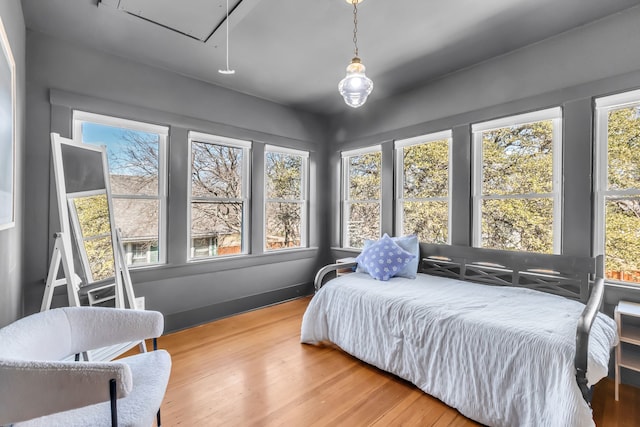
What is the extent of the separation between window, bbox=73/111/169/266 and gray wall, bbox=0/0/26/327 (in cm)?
53

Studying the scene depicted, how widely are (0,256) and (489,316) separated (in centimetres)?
279

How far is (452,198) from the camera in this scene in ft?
10.1

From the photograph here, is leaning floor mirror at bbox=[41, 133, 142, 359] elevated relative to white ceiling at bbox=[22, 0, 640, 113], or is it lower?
lower

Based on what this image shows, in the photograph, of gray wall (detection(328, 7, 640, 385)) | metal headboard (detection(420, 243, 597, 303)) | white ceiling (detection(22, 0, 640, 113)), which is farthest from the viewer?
metal headboard (detection(420, 243, 597, 303))

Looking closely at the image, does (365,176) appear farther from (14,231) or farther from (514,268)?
(14,231)

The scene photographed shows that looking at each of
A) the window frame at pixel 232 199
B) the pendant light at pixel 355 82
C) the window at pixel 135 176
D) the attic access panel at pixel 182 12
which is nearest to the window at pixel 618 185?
the pendant light at pixel 355 82

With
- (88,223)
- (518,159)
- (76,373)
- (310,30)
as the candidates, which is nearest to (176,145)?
(88,223)

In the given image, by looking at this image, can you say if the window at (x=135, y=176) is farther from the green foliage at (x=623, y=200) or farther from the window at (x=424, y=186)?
the green foliage at (x=623, y=200)

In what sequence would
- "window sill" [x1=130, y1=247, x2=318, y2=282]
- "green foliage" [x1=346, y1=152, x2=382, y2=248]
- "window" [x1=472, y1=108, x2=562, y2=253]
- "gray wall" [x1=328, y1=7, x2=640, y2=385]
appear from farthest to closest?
"green foliage" [x1=346, y1=152, x2=382, y2=248] → "window sill" [x1=130, y1=247, x2=318, y2=282] → "window" [x1=472, y1=108, x2=562, y2=253] → "gray wall" [x1=328, y1=7, x2=640, y2=385]

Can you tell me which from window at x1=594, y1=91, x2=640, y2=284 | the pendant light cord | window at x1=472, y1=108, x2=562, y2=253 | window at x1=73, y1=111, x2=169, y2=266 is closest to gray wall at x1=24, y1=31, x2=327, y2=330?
window at x1=73, y1=111, x2=169, y2=266

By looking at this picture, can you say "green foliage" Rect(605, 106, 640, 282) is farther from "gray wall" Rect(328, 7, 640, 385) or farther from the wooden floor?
the wooden floor

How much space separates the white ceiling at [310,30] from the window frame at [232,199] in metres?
0.66

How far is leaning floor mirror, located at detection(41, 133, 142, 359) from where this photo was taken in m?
1.86

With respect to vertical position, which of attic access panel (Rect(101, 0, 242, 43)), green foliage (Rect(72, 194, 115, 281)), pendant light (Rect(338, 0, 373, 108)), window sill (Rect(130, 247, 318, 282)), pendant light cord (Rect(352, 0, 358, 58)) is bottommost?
window sill (Rect(130, 247, 318, 282))
